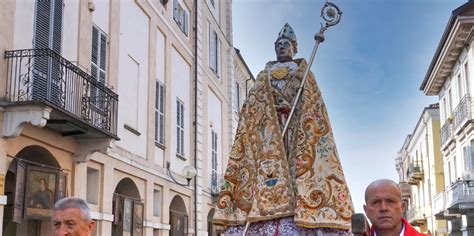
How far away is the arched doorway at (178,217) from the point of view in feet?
70.1

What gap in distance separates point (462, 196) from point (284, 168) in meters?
28.3

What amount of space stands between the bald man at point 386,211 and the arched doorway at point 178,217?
57.6ft

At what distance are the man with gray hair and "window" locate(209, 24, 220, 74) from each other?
23.5 m

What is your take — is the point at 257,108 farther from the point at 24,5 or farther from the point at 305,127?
the point at 24,5

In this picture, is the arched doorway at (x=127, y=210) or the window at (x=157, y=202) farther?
the window at (x=157, y=202)

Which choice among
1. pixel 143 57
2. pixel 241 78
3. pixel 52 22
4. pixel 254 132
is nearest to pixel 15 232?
pixel 52 22

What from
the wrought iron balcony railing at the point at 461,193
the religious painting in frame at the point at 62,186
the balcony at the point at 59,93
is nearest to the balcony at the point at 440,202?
the wrought iron balcony railing at the point at 461,193

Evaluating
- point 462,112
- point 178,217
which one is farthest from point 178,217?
point 462,112

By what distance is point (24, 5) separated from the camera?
12.4 m

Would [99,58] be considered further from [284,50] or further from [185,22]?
[284,50]

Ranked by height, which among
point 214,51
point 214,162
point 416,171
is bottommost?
point 214,162

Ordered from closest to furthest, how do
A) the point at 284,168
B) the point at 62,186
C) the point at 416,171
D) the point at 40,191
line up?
1. the point at 284,168
2. the point at 40,191
3. the point at 62,186
4. the point at 416,171

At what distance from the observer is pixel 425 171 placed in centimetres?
4978

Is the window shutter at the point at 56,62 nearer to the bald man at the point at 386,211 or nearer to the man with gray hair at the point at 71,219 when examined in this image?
the man with gray hair at the point at 71,219
